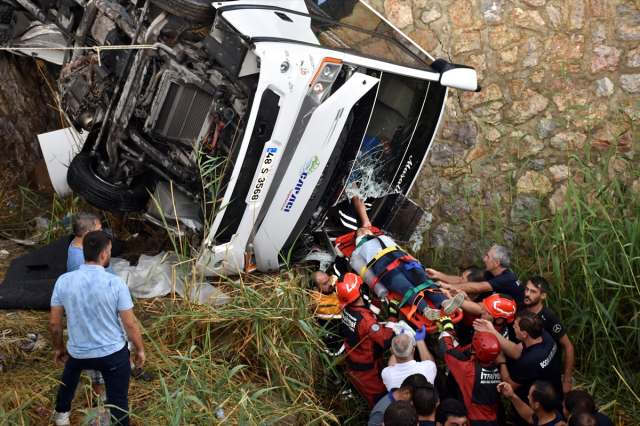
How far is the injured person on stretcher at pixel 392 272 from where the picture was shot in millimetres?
4334

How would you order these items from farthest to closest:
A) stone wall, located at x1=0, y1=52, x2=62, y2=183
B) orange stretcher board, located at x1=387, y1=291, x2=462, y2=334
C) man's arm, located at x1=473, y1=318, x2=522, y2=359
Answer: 1. stone wall, located at x1=0, y1=52, x2=62, y2=183
2. orange stretcher board, located at x1=387, y1=291, x2=462, y2=334
3. man's arm, located at x1=473, y1=318, x2=522, y2=359

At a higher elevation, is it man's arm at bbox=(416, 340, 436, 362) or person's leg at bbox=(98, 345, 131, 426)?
man's arm at bbox=(416, 340, 436, 362)

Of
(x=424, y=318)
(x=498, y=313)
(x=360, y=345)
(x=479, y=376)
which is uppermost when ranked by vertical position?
(x=498, y=313)

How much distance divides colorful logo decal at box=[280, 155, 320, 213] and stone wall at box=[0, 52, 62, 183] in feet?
9.92

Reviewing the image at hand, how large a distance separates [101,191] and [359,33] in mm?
2519

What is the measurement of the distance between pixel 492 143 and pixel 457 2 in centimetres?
145

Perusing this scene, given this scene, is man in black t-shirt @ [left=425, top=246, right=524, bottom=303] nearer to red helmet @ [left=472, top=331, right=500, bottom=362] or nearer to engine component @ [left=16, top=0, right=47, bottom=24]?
red helmet @ [left=472, top=331, right=500, bottom=362]

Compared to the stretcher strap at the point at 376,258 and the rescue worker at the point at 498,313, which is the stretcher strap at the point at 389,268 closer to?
the stretcher strap at the point at 376,258

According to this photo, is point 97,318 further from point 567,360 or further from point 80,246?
point 567,360

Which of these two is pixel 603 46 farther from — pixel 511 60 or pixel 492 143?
pixel 492 143

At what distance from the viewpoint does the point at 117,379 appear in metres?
3.20

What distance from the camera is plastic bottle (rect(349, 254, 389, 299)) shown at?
4.59 metres

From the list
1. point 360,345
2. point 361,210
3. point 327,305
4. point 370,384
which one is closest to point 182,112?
point 361,210

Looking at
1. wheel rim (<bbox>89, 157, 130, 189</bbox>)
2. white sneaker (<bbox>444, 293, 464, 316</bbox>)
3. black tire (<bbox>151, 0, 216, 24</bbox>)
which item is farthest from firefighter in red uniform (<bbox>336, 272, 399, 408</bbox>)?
black tire (<bbox>151, 0, 216, 24</bbox>)
